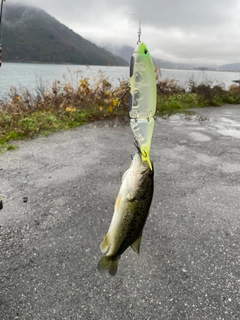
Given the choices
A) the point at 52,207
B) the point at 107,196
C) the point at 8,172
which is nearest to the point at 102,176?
the point at 107,196

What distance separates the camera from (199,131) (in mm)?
10453

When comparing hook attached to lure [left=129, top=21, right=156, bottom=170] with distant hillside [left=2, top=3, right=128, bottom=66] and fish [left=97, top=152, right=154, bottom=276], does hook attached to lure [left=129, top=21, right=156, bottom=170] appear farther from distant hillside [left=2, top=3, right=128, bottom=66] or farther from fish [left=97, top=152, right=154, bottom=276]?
distant hillside [left=2, top=3, right=128, bottom=66]

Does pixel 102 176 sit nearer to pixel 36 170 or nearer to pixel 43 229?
pixel 36 170

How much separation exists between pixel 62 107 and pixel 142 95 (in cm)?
1060

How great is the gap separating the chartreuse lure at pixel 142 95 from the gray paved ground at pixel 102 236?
7.60ft

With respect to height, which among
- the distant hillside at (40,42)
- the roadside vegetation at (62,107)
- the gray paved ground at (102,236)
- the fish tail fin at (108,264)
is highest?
the distant hillside at (40,42)

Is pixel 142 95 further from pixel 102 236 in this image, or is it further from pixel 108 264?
pixel 102 236

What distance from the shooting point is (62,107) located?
1109cm

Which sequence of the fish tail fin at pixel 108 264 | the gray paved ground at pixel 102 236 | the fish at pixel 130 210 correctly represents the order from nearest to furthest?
the fish at pixel 130 210, the fish tail fin at pixel 108 264, the gray paved ground at pixel 102 236

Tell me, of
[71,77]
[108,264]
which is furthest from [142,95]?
[71,77]

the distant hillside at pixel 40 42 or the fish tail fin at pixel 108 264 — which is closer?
the fish tail fin at pixel 108 264

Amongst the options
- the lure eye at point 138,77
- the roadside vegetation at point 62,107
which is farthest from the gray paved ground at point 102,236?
the lure eye at point 138,77

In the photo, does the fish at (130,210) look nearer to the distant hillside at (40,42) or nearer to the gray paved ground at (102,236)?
the gray paved ground at (102,236)

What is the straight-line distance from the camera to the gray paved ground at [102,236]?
9.20 ft
